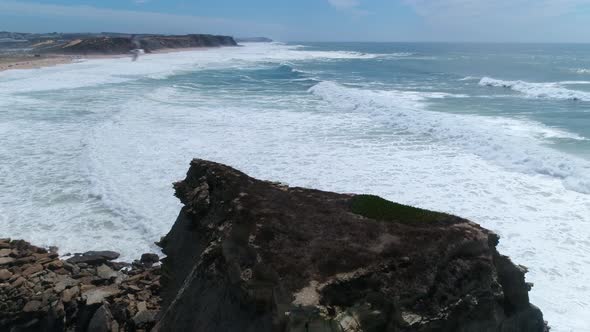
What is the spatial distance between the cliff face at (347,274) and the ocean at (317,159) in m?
3.53

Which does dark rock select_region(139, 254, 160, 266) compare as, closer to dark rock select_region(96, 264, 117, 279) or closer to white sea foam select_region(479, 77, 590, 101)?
dark rock select_region(96, 264, 117, 279)

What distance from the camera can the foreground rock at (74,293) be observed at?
26.4ft

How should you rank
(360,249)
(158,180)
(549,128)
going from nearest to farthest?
(360,249), (158,180), (549,128)

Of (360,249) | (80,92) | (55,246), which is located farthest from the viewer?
(80,92)

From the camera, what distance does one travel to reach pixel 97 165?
18.0 meters

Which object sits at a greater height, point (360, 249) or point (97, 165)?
point (360, 249)

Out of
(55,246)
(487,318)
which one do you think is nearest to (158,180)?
(55,246)

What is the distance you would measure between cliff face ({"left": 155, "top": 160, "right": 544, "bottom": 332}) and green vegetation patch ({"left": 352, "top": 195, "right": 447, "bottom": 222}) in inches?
0.6

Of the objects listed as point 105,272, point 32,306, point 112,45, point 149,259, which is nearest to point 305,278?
point 32,306

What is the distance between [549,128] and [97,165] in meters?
21.1

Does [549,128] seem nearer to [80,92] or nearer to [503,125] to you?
[503,125]

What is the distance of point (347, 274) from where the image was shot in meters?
6.10

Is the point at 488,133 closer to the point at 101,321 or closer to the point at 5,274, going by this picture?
the point at 101,321

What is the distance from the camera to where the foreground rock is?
8055mm
